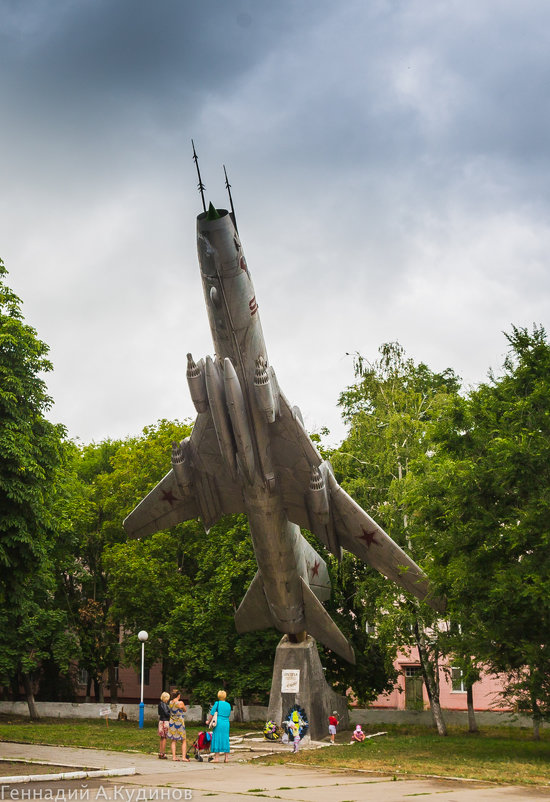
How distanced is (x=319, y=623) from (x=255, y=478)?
589cm

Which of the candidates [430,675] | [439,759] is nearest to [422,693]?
[430,675]

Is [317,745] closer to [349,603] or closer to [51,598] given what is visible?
[349,603]

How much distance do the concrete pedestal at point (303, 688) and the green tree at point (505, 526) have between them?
5.83 metres

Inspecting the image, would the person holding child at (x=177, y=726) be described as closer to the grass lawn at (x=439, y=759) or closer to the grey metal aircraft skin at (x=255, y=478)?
the grass lawn at (x=439, y=759)

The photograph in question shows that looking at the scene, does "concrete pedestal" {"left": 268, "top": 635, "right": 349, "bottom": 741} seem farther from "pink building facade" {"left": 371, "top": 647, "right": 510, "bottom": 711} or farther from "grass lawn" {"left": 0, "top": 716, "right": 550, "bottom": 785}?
"pink building facade" {"left": 371, "top": 647, "right": 510, "bottom": 711}

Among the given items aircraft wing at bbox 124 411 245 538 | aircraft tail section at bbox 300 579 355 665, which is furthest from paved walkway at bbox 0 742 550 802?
aircraft wing at bbox 124 411 245 538

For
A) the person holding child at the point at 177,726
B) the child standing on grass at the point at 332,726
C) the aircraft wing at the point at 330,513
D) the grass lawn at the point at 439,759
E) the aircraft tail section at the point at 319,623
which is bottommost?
the grass lawn at the point at 439,759

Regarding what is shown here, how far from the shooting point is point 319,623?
20.8 metres

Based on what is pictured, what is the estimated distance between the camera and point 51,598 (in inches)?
1331

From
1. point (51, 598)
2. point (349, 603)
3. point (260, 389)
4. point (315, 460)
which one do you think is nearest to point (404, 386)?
point (349, 603)

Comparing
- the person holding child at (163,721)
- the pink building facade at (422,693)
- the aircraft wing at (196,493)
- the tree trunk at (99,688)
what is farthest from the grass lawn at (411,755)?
the tree trunk at (99,688)

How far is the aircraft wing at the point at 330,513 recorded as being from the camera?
57.6ft

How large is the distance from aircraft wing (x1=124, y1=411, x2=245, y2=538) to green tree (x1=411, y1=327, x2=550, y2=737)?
5.14 metres

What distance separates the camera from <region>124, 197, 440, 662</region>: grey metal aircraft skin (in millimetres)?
15727
